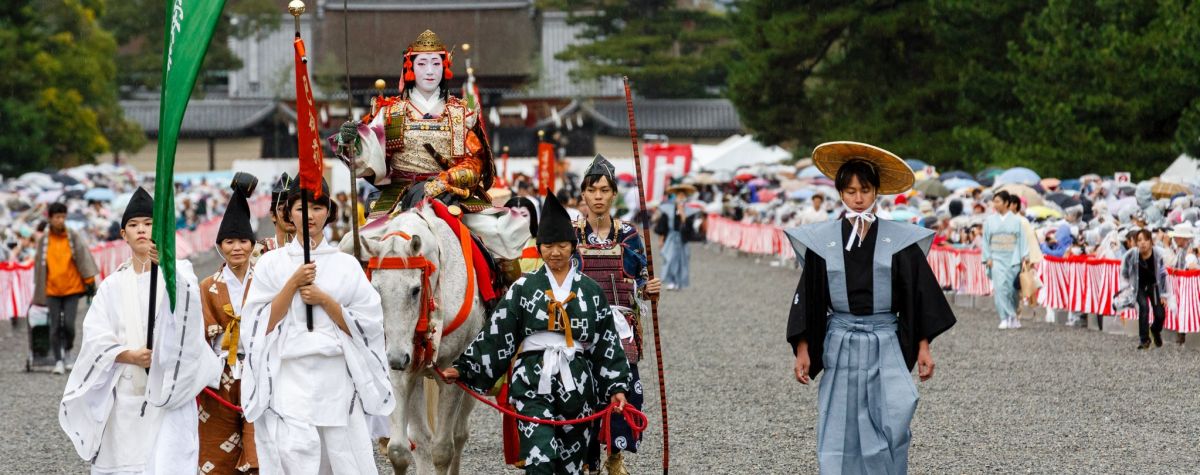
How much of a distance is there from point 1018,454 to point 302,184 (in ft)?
15.7

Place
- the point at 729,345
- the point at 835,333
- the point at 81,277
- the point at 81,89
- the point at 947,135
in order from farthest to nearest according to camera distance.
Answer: the point at 81,89 < the point at 947,135 < the point at 729,345 < the point at 81,277 < the point at 835,333

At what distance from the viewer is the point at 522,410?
694 cm

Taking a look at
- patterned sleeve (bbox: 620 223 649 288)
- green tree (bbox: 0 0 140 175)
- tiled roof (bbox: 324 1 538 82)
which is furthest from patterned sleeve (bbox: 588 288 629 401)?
tiled roof (bbox: 324 1 538 82)

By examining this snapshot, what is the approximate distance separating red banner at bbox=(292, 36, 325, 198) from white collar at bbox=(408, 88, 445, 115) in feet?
9.07

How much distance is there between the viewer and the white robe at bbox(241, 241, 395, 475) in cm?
621

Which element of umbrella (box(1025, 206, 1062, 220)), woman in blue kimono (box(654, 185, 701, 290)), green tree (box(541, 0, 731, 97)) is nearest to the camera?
umbrella (box(1025, 206, 1062, 220))

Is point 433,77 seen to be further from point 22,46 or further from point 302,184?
point 22,46

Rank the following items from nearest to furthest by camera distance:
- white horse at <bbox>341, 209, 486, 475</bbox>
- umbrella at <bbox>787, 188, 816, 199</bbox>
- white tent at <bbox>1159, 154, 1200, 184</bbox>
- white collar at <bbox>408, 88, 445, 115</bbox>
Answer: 1. white horse at <bbox>341, 209, 486, 475</bbox>
2. white collar at <bbox>408, 88, 445, 115</bbox>
3. white tent at <bbox>1159, 154, 1200, 184</bbox>
4. umbrella at <bbox>787, 188, 816, 199</bbox>

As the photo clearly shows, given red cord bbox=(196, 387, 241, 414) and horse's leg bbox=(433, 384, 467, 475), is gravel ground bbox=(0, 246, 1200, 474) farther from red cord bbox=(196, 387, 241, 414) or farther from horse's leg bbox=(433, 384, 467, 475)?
red cord bbox=(196, 387, 241, 414)

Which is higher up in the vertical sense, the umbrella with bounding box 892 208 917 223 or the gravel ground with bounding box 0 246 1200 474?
the umbrella with bounding box 892 208 917 223

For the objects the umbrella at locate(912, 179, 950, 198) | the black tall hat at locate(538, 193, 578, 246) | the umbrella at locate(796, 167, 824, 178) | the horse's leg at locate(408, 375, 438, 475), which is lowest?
the horse's leg at locate(408, 375, 438, 475)

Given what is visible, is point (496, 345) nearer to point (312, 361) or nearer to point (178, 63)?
point (312, 361)

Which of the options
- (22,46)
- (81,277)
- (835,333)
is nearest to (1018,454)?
(835,333)

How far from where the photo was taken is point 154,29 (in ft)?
201
